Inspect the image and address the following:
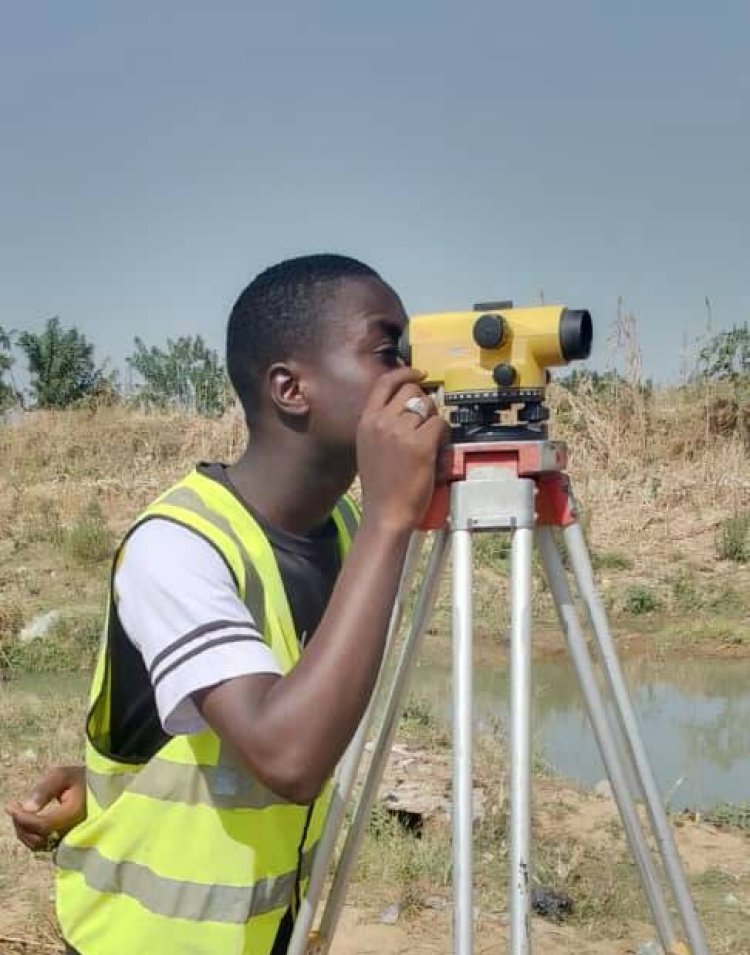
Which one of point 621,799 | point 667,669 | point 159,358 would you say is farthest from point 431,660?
point 159,358

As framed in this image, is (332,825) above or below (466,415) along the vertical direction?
below

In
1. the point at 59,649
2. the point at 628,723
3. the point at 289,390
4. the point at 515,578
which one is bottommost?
the point at 59,649

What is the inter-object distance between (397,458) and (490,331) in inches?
7.7

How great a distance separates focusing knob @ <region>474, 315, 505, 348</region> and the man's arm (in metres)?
0.11

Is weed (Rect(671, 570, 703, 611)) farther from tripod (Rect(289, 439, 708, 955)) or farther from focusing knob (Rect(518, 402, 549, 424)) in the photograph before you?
focusing knob (Rect(518, 402, 549, 424))

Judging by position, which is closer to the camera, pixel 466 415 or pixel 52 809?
pixel 466 415

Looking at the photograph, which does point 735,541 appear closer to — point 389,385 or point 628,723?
point 628,723

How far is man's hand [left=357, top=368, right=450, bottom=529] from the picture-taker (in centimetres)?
123

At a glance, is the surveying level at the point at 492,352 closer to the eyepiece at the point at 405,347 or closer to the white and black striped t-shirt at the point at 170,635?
the eyepiece at the point at 405,347

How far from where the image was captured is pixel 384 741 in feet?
4.91

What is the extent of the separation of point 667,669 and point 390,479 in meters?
6.43

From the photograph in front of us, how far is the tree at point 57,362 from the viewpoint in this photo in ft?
65.0

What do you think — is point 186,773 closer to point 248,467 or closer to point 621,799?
point 248,467

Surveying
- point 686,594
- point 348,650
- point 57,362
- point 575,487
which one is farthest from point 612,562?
point 57,362
